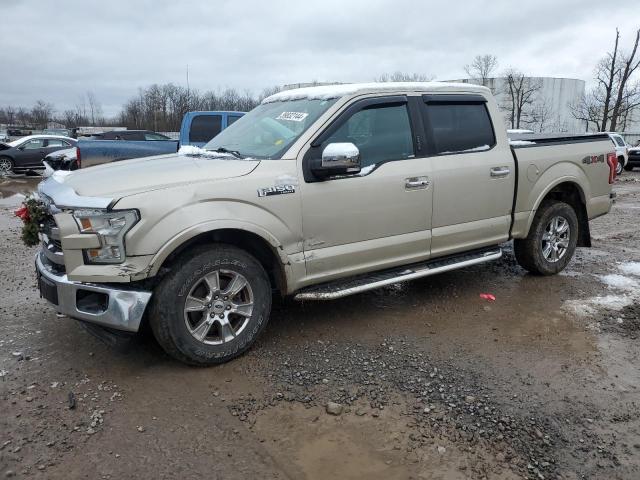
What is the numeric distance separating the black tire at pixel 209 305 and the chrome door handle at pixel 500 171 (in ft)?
8.10

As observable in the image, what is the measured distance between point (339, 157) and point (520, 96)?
50.9 m

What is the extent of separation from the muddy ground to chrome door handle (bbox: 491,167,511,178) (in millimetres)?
1257

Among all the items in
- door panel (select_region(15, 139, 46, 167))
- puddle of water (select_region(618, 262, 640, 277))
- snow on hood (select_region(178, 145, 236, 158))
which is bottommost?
puddle of water (select_region(618, 262, 640, 277))

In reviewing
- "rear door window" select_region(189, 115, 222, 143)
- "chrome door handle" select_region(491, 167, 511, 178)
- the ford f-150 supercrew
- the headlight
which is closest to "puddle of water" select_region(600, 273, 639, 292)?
the ford f-150 supercrew

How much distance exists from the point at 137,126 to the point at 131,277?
238ft

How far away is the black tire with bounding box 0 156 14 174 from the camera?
19000mm

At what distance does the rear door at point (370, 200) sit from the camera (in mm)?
3959

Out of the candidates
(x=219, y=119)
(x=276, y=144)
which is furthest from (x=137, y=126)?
(x=276, y=144)

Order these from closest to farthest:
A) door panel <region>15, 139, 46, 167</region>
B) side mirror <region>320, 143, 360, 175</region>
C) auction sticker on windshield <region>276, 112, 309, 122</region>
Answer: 1. side mirror <region>320, 143, 360, 175</region>
2. auction sticker on windshield <region>276, 112, 309, 122</region>
3. door panel <region>15, 139, 46, 167</region>

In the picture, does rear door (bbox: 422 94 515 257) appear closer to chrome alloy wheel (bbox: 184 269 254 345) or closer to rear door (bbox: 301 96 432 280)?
rear door (bbox: 301 96 432 280)

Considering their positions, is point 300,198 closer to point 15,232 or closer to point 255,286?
point 255,286

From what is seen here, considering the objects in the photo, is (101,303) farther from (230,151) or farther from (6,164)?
(6,164)

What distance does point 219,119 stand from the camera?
38.5ft

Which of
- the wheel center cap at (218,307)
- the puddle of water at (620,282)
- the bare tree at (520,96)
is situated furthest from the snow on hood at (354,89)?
the bare tree at (520,96)
